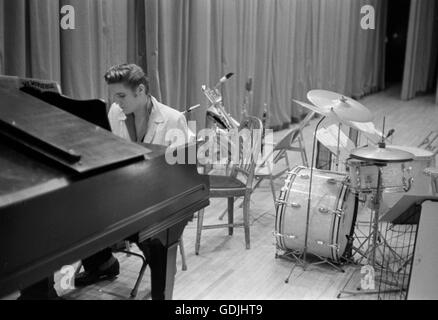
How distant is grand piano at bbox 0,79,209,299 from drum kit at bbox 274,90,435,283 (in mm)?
1186

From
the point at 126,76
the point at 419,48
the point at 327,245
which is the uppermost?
the point at 126,76

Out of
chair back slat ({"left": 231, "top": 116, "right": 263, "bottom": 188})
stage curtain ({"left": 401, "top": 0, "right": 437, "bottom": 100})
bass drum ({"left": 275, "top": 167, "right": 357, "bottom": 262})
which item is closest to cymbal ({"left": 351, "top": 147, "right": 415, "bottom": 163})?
bass drum ({"left": 275, "top": 167, "right": 357, "bottom": 262})

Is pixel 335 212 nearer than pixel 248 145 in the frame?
Yes

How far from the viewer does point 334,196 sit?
3.48 m

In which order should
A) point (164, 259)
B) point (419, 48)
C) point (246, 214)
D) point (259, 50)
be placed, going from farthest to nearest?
point (419, 48), point (259, 50), point (246, 214), point (164, 259)

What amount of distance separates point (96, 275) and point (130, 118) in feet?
3.06

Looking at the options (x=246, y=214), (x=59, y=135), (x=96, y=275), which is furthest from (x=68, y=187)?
(x=246, y=214)

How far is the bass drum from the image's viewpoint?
3463mm

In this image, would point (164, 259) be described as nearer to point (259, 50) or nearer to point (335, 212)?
point (335, 212)

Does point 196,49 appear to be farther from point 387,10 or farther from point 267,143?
point 387,10

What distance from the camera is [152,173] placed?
7.30 ft

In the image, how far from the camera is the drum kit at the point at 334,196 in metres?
3.20

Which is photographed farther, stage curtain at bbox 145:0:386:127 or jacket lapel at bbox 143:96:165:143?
stage curtain at bbox 145:0:386:127

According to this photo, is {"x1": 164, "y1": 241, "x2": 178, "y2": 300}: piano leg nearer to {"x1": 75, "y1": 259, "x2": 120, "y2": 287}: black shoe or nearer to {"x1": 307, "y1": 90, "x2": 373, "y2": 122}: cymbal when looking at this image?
{"x1": 75, "y1": 259, "x2": 120, "y2": 287}: black shoe
